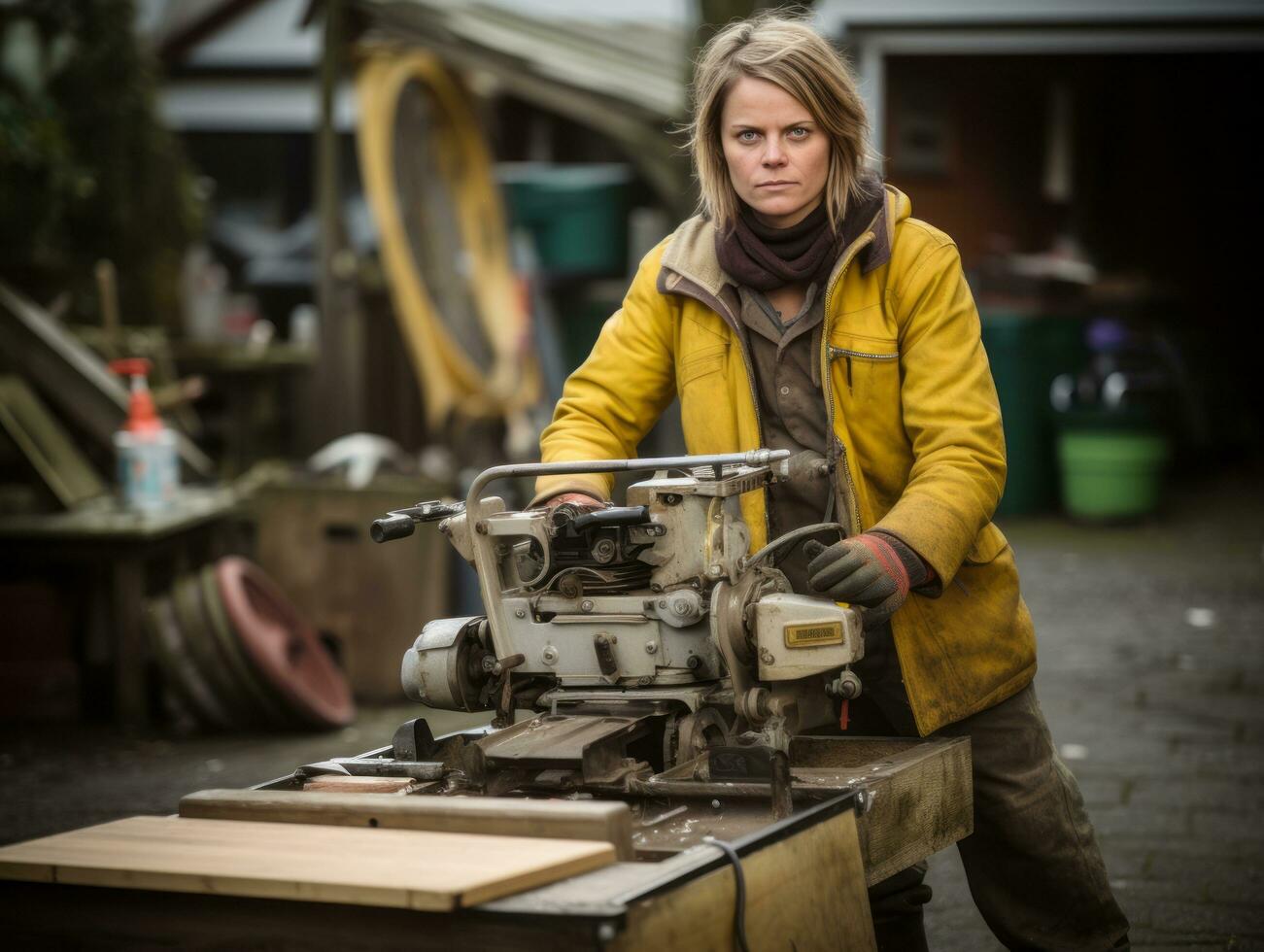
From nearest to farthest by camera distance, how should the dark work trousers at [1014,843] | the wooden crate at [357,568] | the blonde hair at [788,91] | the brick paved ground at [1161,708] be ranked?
the blonde hair at [788,91]
the dark work trousers at [1014,843]
the brick paved ground at [1161,708]
the wooden crate at [357,568]

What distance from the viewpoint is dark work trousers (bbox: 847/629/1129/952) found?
3.31m

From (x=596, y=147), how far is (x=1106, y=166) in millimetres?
4661

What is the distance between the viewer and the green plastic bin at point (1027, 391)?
479 inches

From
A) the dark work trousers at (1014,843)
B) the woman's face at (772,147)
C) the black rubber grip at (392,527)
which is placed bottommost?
the dark work trousers at (1014,843)

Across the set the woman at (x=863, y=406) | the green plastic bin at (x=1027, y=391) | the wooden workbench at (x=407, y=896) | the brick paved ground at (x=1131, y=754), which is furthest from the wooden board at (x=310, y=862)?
the green plastic bin at (x=1027, y=391)

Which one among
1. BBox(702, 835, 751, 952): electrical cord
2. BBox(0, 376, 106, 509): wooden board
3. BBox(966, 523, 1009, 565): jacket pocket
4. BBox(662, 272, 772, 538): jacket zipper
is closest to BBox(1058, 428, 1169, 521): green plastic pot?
BBox(0, 376, 106, 509): wooden board

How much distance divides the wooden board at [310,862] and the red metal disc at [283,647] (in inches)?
156

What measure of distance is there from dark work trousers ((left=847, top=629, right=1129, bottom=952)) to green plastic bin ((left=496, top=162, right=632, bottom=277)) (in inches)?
381

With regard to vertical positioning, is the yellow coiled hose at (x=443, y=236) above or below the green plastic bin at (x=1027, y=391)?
above

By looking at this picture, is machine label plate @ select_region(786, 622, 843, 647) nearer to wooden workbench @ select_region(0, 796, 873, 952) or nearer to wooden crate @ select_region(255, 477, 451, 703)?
wooden workbench @ select_region(0, 796, 873, 952)

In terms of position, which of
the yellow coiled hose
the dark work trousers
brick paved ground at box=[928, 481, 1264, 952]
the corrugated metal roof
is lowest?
brick paved ground at box=[928, 481, 1264, 952]

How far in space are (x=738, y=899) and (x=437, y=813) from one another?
0.45 meters

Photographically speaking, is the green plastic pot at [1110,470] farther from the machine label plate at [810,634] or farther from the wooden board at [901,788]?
the machine label plate at [810,634]

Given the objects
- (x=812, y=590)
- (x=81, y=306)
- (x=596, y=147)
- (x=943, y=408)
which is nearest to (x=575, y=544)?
(x=812, y=590)
